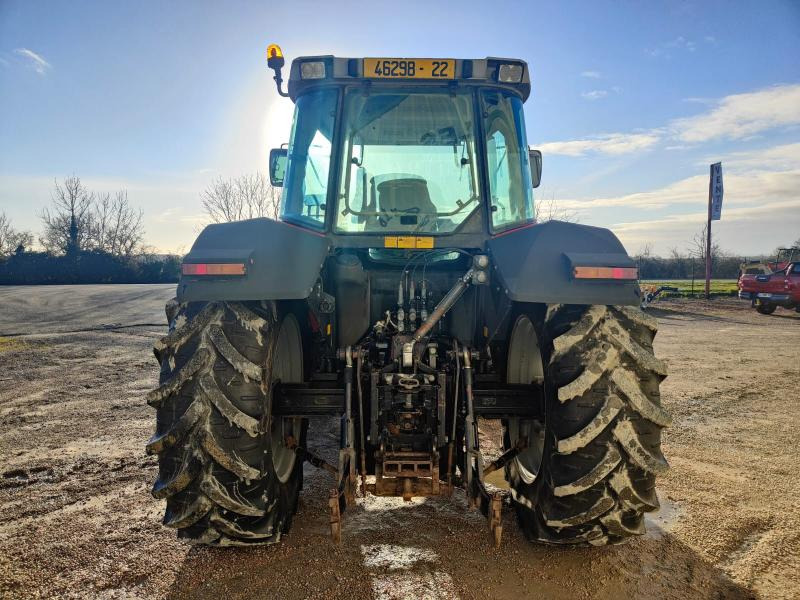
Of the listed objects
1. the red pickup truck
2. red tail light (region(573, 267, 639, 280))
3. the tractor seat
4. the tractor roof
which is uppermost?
the tractor roof

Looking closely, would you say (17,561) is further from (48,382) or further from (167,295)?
(167,295)

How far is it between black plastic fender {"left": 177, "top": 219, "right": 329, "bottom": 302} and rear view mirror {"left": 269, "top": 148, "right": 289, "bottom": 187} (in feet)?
4.36

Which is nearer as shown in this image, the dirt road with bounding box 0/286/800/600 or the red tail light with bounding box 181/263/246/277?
the red tail light with bounding box 181/263/246/277

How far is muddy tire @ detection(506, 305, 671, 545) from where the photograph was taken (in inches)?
103

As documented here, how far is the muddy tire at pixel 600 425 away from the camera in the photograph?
2.61 m

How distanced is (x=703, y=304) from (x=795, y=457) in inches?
754

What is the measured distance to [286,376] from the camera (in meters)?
3.50

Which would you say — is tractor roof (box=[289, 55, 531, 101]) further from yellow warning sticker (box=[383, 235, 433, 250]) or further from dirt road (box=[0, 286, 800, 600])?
dirt road (box=[0, 286, 800, 600])

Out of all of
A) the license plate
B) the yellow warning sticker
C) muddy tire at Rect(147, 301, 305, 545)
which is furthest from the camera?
the license plate

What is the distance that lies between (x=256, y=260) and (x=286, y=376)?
1040mm

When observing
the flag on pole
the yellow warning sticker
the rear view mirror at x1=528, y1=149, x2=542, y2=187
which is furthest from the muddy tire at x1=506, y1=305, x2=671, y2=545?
the flag on pole

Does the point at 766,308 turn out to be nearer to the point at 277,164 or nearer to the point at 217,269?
the point at 277,164

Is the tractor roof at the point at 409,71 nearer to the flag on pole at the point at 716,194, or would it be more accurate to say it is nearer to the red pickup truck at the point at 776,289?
the red pickup truck at the point at 776,289

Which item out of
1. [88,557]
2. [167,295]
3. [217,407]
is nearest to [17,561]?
[88,557]
